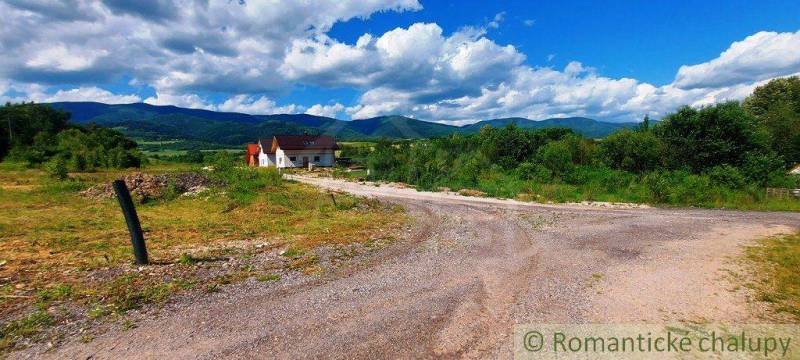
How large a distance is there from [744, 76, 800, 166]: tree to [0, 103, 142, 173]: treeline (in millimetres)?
67144

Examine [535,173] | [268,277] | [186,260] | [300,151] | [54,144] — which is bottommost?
[268,277]

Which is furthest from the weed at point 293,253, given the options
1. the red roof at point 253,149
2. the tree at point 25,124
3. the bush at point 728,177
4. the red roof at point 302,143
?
the tree at point 25,124

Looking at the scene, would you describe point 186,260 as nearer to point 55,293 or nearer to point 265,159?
point 55,293

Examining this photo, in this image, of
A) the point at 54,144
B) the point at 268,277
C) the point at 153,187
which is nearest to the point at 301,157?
the point at 153,187

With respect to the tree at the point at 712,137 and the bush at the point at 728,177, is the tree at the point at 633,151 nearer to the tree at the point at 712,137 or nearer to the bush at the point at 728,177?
the tree at the point at 712,137

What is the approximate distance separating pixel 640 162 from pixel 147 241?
36.3m

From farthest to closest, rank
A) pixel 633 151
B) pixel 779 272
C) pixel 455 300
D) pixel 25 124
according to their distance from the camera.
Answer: pixel 25 124
pixel 633 151
pixel 779 272
pixel 455 300

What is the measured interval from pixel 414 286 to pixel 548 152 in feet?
95.8

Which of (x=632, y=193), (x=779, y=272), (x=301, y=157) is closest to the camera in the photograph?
(x=779, y=272)

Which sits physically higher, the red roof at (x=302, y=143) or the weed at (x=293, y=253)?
the red roof at (x=302, y=143)

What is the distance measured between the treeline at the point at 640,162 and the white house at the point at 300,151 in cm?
1554

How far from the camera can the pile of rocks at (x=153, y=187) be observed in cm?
2167

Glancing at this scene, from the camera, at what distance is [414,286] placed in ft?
27.0

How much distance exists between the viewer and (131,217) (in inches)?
349
